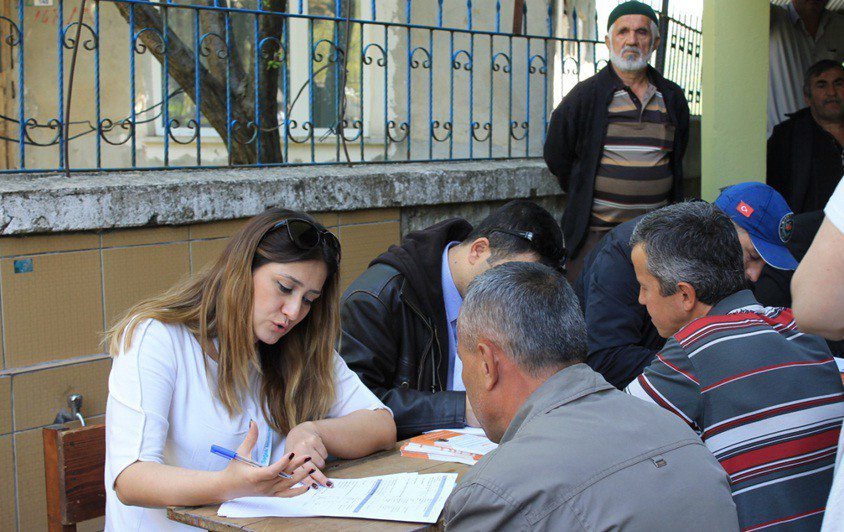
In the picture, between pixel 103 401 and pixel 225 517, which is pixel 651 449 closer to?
pixel 225 517

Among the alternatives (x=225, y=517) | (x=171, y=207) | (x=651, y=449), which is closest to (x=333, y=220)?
(x=171, y=207)

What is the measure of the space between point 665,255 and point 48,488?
183 centimetres

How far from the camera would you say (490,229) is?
3.33 meters

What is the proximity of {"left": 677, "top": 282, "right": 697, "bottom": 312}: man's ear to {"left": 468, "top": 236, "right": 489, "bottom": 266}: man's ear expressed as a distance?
0.87m

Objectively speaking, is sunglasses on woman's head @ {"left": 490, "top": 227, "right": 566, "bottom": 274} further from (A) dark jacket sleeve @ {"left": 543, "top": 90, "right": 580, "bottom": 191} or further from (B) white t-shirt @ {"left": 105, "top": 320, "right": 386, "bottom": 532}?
(A) dark jacket sleeve @ {"left": 543, "top": 90, "right": 580, "bottom": 191}

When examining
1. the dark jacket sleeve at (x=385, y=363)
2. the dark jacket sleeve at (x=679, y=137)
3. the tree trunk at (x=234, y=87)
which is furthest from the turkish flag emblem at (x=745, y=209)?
the tree trunk at (x=234, y=87)

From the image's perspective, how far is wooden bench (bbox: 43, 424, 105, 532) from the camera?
2600 millimetres

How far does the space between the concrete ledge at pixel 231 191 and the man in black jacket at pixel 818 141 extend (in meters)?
1.56

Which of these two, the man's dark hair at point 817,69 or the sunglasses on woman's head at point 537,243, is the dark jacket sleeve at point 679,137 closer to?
the man's dark hair at point 817,69

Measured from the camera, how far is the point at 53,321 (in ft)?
11.4

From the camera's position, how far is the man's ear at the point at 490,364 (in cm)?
186

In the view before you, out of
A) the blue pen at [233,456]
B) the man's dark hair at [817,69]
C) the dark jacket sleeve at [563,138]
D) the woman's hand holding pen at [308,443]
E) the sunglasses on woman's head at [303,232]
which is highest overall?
the man's dark hair at [817,69]

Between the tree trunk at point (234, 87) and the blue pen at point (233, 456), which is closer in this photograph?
the blue pen at point (233, 456)

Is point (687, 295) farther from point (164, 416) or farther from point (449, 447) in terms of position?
point (164, 416)
